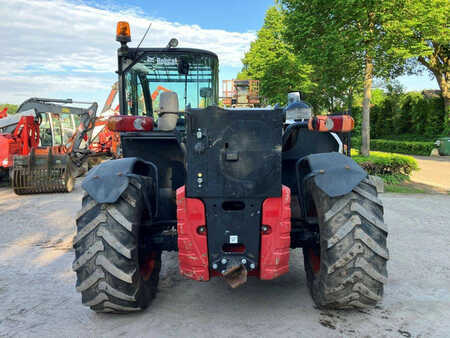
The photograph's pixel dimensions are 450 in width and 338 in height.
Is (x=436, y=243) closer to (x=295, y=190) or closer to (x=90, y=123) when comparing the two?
(x=295, y=190)

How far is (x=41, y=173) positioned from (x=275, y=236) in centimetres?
924

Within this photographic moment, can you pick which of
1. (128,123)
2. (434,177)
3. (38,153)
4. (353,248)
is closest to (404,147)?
(434,177)

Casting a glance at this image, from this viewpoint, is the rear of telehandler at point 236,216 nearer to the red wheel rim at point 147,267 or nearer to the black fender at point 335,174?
the black fender at point 335,174

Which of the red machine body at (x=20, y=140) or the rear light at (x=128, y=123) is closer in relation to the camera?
the rear light at (x=128, y=123)

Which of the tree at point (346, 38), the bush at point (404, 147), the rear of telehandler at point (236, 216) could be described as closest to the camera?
the rear of telehandler at point (236, 216)

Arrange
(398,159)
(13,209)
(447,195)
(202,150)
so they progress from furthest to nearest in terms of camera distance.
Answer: (398,159)
(447,195)
(13,209)
(202,150)

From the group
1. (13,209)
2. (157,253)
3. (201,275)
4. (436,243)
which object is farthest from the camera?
(13,209)

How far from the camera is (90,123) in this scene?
521 inches

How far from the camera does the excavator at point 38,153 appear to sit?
1051cm

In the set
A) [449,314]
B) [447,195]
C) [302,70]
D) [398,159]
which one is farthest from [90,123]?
[302,70]

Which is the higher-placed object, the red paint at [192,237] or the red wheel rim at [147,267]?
the red paint at [192,237]

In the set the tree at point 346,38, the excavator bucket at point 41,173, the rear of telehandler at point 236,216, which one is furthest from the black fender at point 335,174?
the tree at point 346,38

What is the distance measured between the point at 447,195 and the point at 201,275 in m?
9.29

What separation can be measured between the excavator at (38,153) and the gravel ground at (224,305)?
5163 millimetres
